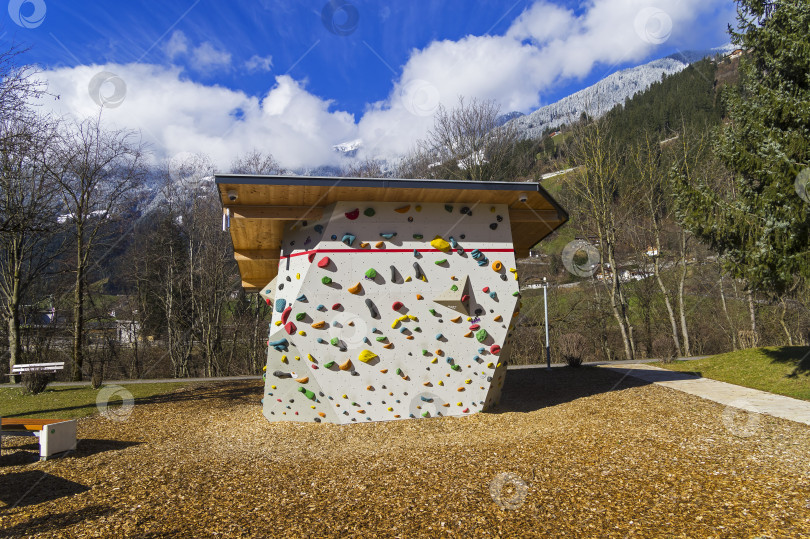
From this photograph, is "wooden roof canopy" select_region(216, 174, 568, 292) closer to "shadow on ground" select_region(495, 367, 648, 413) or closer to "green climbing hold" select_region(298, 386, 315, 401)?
"green climbing hold" select_region(298, 386, 315, 401)

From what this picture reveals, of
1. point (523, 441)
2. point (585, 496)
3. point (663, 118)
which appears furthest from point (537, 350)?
point (663, 118)

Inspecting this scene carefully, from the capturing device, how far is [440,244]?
279 inches

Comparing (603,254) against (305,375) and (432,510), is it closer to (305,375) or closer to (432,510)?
(305,375)

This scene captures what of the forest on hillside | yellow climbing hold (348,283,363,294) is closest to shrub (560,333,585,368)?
the forest on hillside

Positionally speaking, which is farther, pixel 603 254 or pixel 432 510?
pixel 603 254

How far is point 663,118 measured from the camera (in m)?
49.8

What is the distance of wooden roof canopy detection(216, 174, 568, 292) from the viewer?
6227 mm

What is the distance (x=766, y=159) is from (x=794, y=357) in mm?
5578

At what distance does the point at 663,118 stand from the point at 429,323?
53914 millimetres

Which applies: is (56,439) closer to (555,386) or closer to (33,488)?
(33,488)

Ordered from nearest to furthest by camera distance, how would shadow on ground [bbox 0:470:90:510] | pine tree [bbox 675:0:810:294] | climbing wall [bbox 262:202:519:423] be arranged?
shadow on ground [bbox 0:470:90:510] < climbing wall [bbox 262:202:519:423] < pine tree [bbox 675:0:810:294]

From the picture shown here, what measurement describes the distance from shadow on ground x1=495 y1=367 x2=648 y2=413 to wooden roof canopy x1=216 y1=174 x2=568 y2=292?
3.31 metres

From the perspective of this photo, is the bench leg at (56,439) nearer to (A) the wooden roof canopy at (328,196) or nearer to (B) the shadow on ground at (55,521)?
(B) the shadow on ground at (55,521)

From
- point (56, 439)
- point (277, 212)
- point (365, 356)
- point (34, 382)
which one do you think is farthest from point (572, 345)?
point (34, 382)
